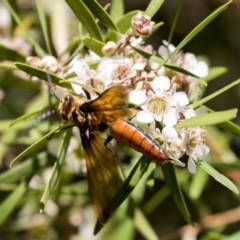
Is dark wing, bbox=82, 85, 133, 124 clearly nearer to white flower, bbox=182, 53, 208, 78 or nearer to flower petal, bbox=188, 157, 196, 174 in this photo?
flower petal, bbox=188, 157, 196, 174

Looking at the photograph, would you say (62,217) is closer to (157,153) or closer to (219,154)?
(219,154)

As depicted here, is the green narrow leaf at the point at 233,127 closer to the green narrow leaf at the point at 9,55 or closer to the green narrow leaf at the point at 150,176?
the green narrow leaf at the point at 150,176

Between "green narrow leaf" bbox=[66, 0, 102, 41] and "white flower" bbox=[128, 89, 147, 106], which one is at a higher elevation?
"green narrow leaf" bbox=[66, 0, 102, 41]

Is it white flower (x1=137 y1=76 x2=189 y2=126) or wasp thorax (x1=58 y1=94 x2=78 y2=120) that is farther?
wasp thorax (x1=58 y1=94 x2=78 y2=120)

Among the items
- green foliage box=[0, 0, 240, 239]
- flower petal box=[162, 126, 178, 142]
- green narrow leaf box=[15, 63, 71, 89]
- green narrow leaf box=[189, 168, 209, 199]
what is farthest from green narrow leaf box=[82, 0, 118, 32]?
green narrow leaf box=[189, 168, 209, 199]

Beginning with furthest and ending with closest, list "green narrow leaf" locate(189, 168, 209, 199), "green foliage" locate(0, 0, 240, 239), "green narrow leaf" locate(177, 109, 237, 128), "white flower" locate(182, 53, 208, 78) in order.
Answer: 1. "green narrow leaf" locate(189, 168, 209, 199)
2. "white flower" locate(182, 53, 208, 78)
3. "green foliage" locate(0, 0, 240, 239)
4. "green narrow leaf" locate(177, 109, 237, 128)

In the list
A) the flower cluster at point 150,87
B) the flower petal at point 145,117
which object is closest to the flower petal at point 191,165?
the flower cluster at point 150,87

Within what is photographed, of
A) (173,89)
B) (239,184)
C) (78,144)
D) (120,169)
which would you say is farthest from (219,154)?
(173,89)

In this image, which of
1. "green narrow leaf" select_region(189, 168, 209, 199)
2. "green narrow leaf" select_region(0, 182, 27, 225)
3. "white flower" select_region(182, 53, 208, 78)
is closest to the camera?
"white flower" select_region(182, 53, 208, 78)

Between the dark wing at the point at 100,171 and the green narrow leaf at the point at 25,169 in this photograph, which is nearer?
the dark wing at the point at 100,171
